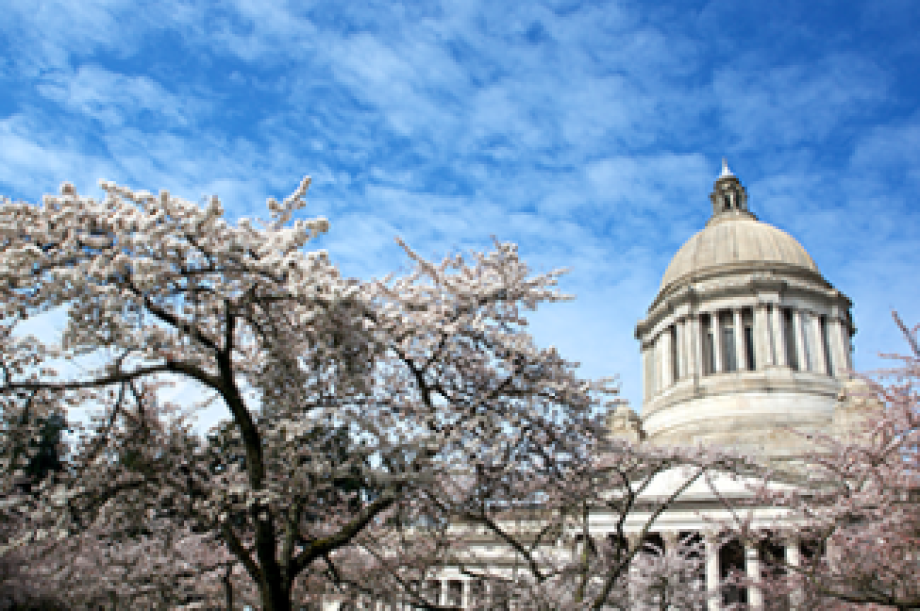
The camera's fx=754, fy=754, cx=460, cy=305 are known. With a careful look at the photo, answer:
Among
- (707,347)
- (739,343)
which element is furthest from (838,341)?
(707,347)

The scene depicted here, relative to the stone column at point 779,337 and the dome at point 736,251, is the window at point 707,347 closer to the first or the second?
the dome at point 736,251

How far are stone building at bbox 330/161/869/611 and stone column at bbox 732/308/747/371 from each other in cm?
7

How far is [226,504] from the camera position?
10.6 m

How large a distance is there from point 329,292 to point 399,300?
235 centimetres

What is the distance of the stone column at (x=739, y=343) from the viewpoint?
4853 centimetres

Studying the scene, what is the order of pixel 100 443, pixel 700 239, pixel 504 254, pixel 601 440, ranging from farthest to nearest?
pixel 700 239 → pixel 601 440 → pixel 504 254 → pixel 100 443

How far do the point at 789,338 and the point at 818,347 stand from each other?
1815 mm

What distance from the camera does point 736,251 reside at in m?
53.4

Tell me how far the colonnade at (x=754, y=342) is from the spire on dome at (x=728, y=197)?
12010 millimetres

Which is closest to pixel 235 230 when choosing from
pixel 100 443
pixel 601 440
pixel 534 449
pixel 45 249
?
pixel 45 249

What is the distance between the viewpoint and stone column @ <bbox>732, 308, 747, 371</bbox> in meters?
48.5

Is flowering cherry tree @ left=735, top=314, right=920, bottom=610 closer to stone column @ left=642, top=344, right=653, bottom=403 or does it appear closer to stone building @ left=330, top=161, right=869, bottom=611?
stone building @ left=330, top=161, right=869, bottom=611

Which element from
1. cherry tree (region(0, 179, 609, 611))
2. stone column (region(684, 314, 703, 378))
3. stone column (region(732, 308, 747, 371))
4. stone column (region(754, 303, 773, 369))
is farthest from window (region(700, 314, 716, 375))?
cherry tree (region(0, 179, 609, 611))

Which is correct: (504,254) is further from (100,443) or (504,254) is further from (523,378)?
(100,443)
